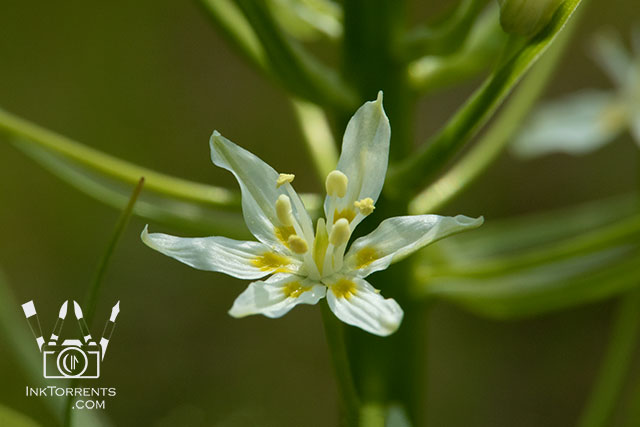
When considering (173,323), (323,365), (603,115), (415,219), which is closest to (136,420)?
(173,323)

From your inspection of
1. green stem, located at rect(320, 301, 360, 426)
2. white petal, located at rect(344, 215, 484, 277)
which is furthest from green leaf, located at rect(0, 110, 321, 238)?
green stem, located at rect(320, 301, 360, 426)

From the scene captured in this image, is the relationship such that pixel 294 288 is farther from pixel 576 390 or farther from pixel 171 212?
pixel 576 390

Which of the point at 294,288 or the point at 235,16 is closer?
the point at 294,288

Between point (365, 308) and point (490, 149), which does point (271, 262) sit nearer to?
point (365, 308)

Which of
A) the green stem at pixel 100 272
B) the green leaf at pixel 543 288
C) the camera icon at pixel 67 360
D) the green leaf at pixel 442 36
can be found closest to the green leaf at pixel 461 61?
the green leaf at pixel 442 36

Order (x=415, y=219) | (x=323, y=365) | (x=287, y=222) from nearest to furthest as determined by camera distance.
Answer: (x=415, y=219) < (x=287, y=222) < (x=323, y=365)

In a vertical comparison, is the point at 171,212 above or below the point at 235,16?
below

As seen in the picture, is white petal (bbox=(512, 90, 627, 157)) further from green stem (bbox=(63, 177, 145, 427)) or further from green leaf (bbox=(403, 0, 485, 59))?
green stem (bbox=(63, 177, 145, 427))

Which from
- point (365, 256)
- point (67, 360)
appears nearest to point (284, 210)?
point (365, 256)
